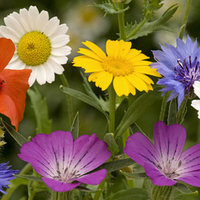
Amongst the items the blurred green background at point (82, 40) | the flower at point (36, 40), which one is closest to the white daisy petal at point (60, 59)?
the flower at point (36, 40)

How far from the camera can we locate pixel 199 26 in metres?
0.75

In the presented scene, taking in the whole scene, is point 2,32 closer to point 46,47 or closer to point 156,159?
point 46,47

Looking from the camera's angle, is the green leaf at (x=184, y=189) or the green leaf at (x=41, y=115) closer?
the green leaf at (x=184, y=189)

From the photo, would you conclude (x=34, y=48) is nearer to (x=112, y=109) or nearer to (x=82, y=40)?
(x=112, y=109)

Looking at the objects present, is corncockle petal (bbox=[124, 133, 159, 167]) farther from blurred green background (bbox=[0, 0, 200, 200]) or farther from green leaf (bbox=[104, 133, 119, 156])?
blurred green background (bbox=[0, 0, 200, 200])

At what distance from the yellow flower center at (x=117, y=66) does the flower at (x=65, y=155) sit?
49 millimetres

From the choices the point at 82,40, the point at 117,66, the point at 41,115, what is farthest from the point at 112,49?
the point at 82,40

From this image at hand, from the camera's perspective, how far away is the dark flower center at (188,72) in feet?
1.09

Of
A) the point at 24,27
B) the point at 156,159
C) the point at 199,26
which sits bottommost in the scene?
the point at 156,159

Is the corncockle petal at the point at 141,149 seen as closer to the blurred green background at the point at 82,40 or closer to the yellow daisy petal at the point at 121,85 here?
the yellow daisy petal at the point at 121,85

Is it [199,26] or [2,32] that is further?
[199,26]

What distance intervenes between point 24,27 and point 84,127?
322mm

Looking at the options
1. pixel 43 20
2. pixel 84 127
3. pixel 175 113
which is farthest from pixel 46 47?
pixel 84 127

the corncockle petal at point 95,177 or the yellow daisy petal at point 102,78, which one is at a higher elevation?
the yellow daisy petal at point 102,78
